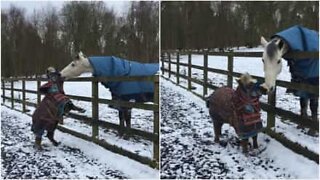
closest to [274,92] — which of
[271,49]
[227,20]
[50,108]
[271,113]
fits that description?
[271,113]

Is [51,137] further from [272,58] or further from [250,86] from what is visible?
[272,58]

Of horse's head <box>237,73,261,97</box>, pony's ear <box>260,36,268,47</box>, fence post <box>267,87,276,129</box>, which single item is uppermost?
pony's ear <box>260,36,268,47</box>

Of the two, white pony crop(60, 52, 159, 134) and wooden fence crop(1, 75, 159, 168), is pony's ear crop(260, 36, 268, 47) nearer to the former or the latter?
wooden fence crop(1, 75, 159, 168)

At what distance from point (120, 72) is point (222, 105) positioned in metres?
0.77

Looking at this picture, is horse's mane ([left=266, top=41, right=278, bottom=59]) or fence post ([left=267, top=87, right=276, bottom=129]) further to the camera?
fence post ([left=267, top=87, right=276, bottom=129])

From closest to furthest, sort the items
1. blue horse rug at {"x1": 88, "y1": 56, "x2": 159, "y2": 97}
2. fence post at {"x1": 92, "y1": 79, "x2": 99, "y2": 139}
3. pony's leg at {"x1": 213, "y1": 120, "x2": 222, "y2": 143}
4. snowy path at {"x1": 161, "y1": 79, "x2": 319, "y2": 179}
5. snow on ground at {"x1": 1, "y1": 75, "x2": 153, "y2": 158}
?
1. snowy path at {"x1": 161, "y1": 79, "x2": 319, "y2": 179}
2. pony's leg at {"x1": 213, "y1": 120, "x2": 222, "y2": 143}
3. snow on ground at {"x1": 1, "y1": 75, "x2": 153, "y2": 158}
4. blue horse rug at {"x1": 88, "y1": 56, "x2": 159, "y2": 97}
5. fence post at {"x1": 92, "y1": 79, "x2": 99, "y2": 139}

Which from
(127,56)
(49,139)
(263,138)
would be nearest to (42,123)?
(49,139)

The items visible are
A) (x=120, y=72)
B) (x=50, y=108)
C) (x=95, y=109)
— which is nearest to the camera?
(x=50, y=108)

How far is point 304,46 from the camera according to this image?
5.86 ft

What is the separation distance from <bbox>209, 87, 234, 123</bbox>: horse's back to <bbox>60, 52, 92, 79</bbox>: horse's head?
851mm

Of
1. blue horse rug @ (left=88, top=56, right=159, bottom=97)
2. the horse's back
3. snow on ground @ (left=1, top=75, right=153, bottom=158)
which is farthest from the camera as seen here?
blue horse rug @ (left=88, top=56, right=159, bottom=97)

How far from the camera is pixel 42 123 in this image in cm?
232

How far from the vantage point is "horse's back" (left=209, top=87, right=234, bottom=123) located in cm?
187

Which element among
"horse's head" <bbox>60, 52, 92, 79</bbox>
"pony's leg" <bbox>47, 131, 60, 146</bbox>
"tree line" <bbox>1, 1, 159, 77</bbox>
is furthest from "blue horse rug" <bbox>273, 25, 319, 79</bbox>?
"pony's leg" <bbox>47, 131, 60, 146</bbox>
